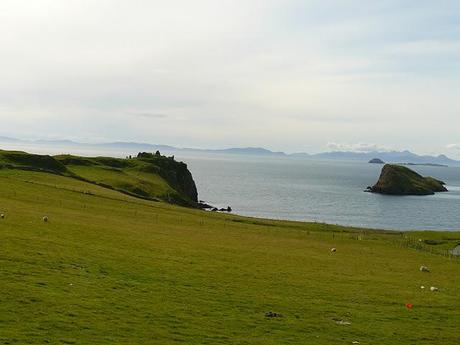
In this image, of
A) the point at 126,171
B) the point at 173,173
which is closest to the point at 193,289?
the point at 126,171

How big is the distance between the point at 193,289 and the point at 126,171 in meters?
127

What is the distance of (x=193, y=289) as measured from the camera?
31.5m

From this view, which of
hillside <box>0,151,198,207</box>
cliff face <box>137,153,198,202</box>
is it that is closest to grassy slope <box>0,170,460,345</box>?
hillside <box>0,151,198,207</box>

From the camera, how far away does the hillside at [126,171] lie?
372 ft

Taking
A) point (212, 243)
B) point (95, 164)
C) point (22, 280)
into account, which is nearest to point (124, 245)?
point (212, 243)

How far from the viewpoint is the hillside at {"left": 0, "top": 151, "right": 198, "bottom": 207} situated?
11338 cm

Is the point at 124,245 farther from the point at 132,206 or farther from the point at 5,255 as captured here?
the point at 132,206

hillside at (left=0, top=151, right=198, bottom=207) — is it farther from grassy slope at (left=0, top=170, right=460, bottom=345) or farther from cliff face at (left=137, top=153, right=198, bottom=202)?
grassy slope at (left=0, top=170, right=460, bottom=345)

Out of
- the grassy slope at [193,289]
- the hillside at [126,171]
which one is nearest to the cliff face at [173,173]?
the hillside at [126,171]

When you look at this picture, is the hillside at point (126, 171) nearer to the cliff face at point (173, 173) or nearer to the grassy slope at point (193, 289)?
the cliff face at point (173, 173)

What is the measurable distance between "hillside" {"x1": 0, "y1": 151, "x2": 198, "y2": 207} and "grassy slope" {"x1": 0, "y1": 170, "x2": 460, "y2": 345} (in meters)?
58.5

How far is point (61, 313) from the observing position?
23172 mm

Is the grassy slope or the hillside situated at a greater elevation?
the hillside

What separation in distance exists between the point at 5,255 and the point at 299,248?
3477cm
